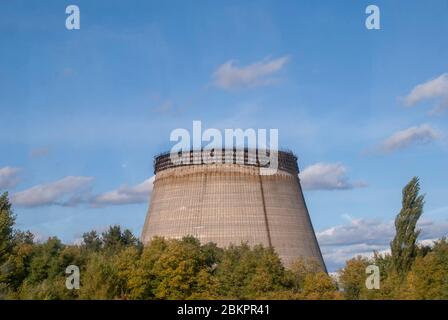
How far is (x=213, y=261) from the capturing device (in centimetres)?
3638

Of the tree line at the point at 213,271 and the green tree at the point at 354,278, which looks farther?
the green tree at the point at 354,278

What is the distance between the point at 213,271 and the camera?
35312 millimetres

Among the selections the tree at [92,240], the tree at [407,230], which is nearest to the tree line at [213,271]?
the tree at [407,230]

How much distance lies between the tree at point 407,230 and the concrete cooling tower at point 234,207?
20.9ft

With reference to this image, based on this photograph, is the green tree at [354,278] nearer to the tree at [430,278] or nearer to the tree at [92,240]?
the tree at [430,278]

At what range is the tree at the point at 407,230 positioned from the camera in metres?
33.8

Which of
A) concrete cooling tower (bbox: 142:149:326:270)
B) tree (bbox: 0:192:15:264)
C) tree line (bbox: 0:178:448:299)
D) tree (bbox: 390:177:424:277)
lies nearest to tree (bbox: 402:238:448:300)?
tree line (bbox: 0:178:448:299)

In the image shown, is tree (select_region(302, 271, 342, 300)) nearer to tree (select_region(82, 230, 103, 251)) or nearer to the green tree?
the green tree

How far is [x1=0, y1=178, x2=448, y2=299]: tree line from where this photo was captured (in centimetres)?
2816

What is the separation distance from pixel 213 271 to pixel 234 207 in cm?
442

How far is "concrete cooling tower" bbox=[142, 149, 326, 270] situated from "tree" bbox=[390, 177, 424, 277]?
636 cm

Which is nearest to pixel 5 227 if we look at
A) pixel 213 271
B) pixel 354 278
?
pixel 213 271
